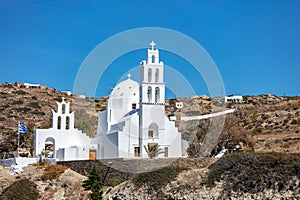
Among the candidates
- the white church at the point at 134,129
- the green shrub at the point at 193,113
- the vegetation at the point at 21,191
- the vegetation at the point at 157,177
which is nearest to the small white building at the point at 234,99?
the green shrub at the point at 193,113

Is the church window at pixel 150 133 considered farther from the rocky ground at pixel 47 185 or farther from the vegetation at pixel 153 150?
the rocky ground at pixel 47 185

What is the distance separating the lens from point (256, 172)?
34.5m

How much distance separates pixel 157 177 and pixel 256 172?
24.0ft

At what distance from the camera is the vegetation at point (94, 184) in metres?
37.7

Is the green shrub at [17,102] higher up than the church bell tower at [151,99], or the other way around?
the green shrub at [17,102]

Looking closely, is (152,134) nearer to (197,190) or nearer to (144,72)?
(144,72)

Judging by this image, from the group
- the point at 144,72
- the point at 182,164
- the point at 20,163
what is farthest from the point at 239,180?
the point at 20,163

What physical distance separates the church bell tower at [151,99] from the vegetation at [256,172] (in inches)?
373

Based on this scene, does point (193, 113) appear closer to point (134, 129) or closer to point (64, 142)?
point (64, 142)

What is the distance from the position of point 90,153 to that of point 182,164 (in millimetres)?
11924

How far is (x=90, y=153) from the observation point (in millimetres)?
48250

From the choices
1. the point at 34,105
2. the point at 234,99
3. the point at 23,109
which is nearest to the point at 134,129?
the point at 23,109

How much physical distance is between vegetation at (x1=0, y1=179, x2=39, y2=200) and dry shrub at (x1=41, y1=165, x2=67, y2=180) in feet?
4.10

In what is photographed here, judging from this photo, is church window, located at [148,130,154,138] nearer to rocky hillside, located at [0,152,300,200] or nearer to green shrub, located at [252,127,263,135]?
rocky hillside, located at [0,152,300,200]
